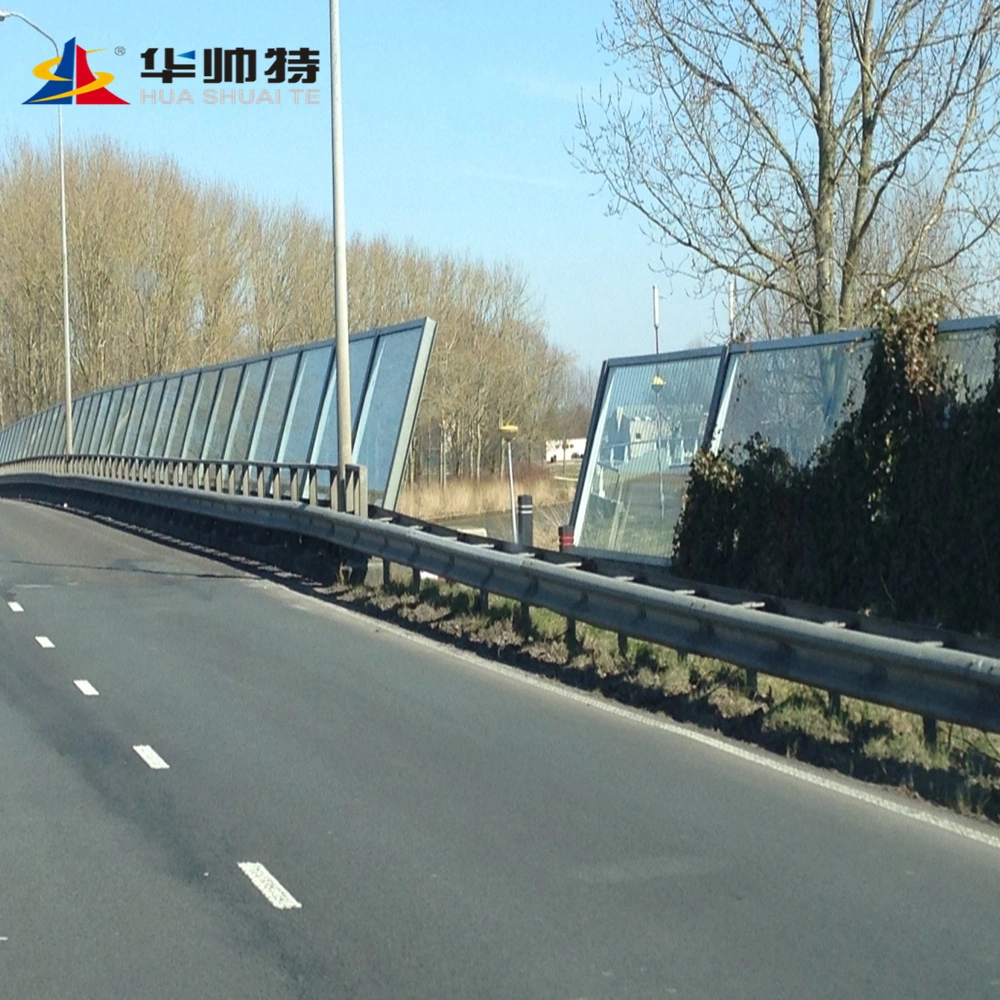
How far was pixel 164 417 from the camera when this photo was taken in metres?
34.2

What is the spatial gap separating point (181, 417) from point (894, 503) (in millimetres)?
23080

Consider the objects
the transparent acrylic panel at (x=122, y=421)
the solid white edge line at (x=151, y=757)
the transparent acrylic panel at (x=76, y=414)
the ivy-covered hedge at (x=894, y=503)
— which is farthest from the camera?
the transparent acrylic panel at (x=76, y=414)

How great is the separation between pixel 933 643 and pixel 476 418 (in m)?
58.5

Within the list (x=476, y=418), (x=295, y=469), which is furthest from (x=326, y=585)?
(x=476, y=418)

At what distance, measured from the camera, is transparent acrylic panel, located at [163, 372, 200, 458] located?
3167 cm

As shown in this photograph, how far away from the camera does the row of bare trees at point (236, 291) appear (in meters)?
66.9

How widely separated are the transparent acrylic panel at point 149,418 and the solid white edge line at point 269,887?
2906cm

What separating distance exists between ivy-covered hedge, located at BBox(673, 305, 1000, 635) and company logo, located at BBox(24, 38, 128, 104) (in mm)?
31089

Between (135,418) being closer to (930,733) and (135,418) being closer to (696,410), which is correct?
(696,410)

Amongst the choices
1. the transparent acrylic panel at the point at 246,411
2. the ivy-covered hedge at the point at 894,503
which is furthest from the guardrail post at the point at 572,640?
the transparent acrylic panel at the point at 246,411

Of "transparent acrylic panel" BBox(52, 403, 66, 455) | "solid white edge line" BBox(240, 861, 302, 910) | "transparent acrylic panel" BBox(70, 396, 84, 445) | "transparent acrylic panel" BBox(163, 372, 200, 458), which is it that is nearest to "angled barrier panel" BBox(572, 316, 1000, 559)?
"solid white edge line" BBox(240, 861, 302, 910)

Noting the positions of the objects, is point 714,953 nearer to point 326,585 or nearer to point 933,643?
point 933,643

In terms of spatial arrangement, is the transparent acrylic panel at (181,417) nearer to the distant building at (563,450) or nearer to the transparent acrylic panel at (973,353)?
the transparent acrylic panel at (973,353)

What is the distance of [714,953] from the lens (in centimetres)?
558
